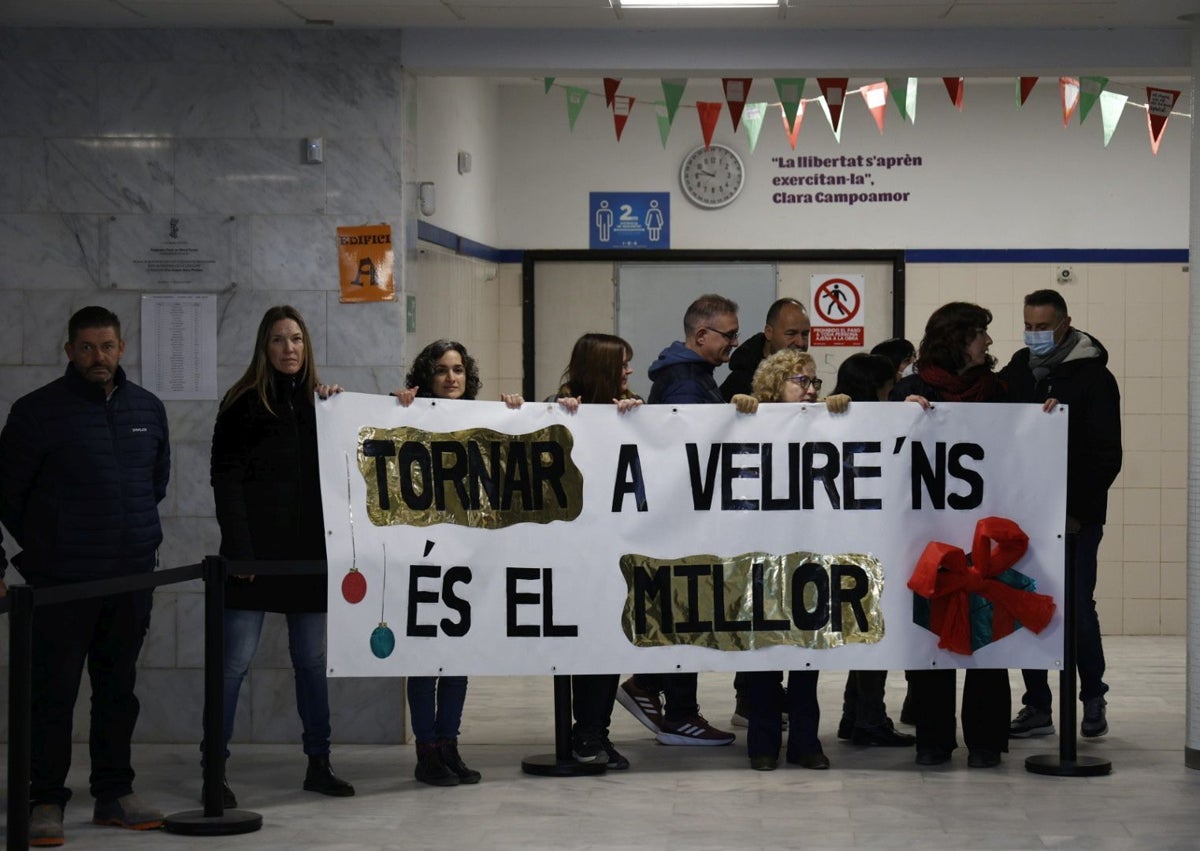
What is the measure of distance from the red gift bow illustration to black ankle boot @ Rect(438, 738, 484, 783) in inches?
62.2

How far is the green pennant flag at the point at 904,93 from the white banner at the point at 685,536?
1.66m

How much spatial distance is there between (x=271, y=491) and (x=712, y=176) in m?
4.70

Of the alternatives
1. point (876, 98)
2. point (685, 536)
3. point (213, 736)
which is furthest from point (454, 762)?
point (876, 98)

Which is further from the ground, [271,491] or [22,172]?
[22,172]

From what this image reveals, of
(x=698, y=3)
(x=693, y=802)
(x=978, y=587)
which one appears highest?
(x=698, y=3)

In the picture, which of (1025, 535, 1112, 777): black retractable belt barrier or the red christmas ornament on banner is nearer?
the red christmas ornament on banner

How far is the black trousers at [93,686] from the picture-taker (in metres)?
4.74

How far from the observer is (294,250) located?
6.00 meters

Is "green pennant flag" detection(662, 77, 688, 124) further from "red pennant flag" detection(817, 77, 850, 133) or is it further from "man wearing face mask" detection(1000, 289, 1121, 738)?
"man wearing face mask" detection(1000, 289, 1121, 738)

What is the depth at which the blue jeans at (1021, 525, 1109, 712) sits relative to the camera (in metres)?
5.96

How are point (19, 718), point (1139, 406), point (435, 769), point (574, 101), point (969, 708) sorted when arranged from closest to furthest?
point (19, 718), point (435, 769), point (969, 708), point (574, 101), point (1139, 406)

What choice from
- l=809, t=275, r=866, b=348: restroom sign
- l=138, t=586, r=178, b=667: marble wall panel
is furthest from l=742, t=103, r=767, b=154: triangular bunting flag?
l=138, t=586, r=178, b=667: marble wall panel

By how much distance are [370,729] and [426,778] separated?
2.58 feet

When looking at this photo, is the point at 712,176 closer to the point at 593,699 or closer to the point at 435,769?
the point at 593,699
